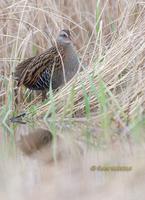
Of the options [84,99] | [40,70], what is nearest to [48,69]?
[40,70]

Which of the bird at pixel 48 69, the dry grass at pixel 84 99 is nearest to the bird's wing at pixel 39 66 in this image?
the bird at pixel 48 69

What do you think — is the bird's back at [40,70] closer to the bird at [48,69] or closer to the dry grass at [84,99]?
the bird at [48,69]

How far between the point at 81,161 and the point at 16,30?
10.6ft

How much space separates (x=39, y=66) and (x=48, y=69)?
86 mm

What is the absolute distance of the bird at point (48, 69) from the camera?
7.02m

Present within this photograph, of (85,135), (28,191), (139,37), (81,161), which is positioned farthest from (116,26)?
(28,191)

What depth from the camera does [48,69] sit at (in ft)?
23.2

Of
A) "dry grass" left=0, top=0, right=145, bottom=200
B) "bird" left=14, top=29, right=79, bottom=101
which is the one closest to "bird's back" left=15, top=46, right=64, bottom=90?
"bird" left=14, top=29, right=79, bottom=101

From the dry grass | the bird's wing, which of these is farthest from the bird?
the dry grass

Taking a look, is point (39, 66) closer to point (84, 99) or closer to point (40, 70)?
point (40, 70)

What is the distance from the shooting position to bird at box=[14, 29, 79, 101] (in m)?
7.02

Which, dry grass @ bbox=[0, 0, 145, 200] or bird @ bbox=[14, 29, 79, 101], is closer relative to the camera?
dry grass @ bbox=[0, 0, 145, 200]

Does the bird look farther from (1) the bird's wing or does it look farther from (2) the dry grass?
(2) the dry grass

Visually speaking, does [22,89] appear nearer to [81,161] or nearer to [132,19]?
[132,19]
